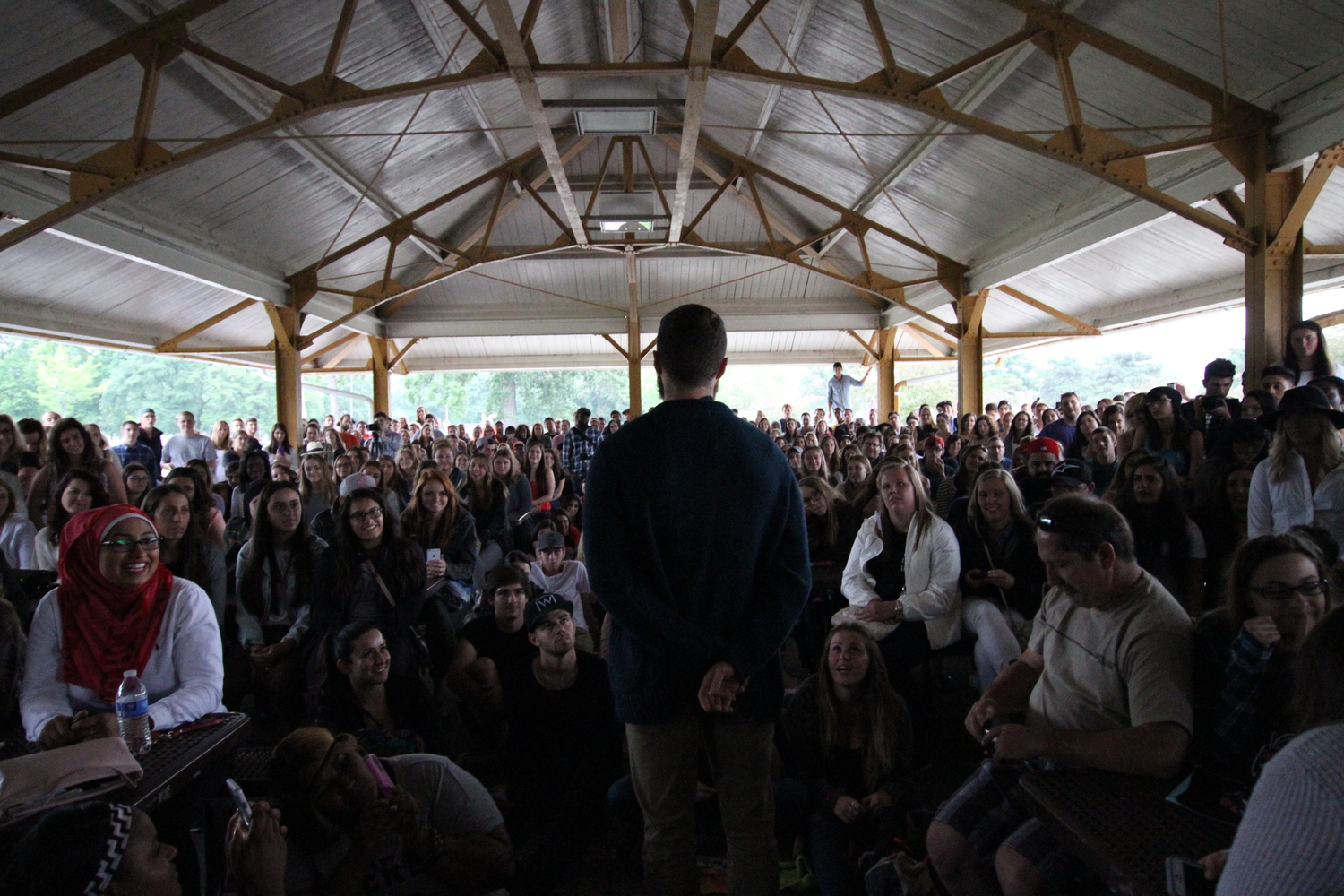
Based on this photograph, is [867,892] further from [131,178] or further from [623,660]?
[131,178]

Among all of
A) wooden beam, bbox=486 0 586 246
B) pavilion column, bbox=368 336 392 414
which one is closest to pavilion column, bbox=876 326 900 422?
wooden beam, bbox=486 0 586 246

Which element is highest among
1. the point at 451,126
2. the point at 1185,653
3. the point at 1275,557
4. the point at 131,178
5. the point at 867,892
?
the point at 451,126

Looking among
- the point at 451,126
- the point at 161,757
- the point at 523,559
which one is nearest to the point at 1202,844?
the point at 161,757

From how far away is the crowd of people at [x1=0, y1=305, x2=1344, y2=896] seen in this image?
1.58 m

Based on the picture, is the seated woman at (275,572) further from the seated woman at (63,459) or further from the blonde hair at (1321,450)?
the blonde hair at (1321,450)

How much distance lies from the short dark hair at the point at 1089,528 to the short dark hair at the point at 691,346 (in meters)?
0.96

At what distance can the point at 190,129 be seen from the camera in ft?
21.5

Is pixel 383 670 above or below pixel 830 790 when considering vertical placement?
above

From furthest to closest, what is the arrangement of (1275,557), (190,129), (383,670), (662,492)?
(190,129) → (383,670) → (1275,557) → (662,492)

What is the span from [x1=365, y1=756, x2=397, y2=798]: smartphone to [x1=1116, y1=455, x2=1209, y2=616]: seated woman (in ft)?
10.2

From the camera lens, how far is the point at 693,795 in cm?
164

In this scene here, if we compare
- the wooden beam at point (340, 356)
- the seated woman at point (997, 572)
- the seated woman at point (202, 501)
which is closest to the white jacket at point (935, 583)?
the seated woman at point (997, 572)

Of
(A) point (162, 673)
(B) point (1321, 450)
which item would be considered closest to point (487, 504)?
(A) point (162, 673)

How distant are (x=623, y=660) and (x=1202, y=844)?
3.57 feet
